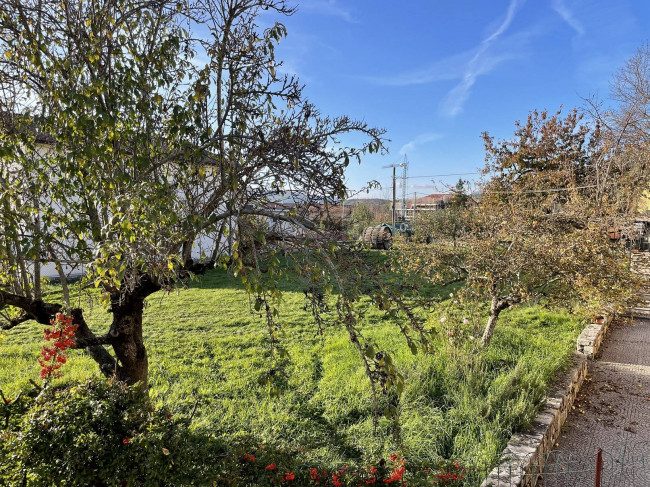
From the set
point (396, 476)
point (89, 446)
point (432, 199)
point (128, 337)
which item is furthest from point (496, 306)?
point (432, 199)

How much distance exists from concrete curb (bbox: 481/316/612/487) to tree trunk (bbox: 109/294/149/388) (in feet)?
9.15

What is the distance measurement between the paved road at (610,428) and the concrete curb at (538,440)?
0.38 ft

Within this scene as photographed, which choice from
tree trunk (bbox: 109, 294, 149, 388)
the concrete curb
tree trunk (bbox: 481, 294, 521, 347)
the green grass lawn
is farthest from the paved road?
tree trunk (bbox: 109, 294, 149, 388)

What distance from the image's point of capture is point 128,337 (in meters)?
3.21

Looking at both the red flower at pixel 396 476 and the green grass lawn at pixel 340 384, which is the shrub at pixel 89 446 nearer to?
the green grass lawn at pixel 340 384

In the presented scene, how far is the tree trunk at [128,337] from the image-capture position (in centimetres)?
318

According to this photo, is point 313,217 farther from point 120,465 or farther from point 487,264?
point 487,264

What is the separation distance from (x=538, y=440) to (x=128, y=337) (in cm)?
347

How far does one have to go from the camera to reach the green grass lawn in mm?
3439

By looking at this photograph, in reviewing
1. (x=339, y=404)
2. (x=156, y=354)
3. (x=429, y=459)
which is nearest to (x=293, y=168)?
(x=429, y=459)

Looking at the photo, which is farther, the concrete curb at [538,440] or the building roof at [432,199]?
the building roof at [432,199]

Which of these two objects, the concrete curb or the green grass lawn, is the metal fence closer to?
the concrete curb

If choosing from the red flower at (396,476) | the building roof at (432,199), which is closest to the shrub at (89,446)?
the red flower at (396,476)

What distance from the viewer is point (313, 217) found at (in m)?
2.62
